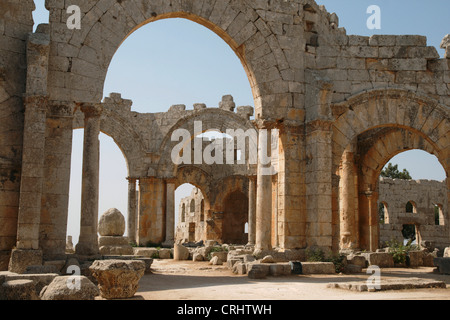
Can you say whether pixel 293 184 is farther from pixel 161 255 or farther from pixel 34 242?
pixel 161 255

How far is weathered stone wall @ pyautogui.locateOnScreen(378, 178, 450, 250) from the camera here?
2470cm

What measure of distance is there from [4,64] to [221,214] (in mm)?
17841

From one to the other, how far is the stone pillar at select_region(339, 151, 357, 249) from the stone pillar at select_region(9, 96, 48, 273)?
32.5 feet

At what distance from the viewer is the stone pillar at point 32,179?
30.3ft

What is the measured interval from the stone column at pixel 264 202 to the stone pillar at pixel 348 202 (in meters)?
5.21

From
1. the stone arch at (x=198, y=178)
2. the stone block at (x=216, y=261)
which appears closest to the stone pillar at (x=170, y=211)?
the stone arch at (x=198, y=178)

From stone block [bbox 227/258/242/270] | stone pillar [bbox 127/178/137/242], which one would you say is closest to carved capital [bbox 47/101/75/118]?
stone block [bbox 227/258/242/270]

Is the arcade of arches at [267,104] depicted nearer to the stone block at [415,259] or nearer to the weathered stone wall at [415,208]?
the stone block at [415,259]

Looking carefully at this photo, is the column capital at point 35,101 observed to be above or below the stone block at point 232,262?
above

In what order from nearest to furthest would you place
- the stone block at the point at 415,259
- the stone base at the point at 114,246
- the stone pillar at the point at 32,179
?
the stone pillar at the point at 32,179
the stone block at the point at 415,259
the stone base at the point at 114,246

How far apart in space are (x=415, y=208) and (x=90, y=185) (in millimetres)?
19328

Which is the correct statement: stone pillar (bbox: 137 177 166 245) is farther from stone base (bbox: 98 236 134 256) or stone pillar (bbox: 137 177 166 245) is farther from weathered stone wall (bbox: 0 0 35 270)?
weathered stone wall (bbox: 0 0 35 270)

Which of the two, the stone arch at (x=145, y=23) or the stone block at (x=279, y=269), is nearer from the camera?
the stone block at (x=279, y=269)

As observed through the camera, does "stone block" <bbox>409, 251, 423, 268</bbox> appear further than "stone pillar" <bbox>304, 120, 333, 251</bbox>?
Yes
